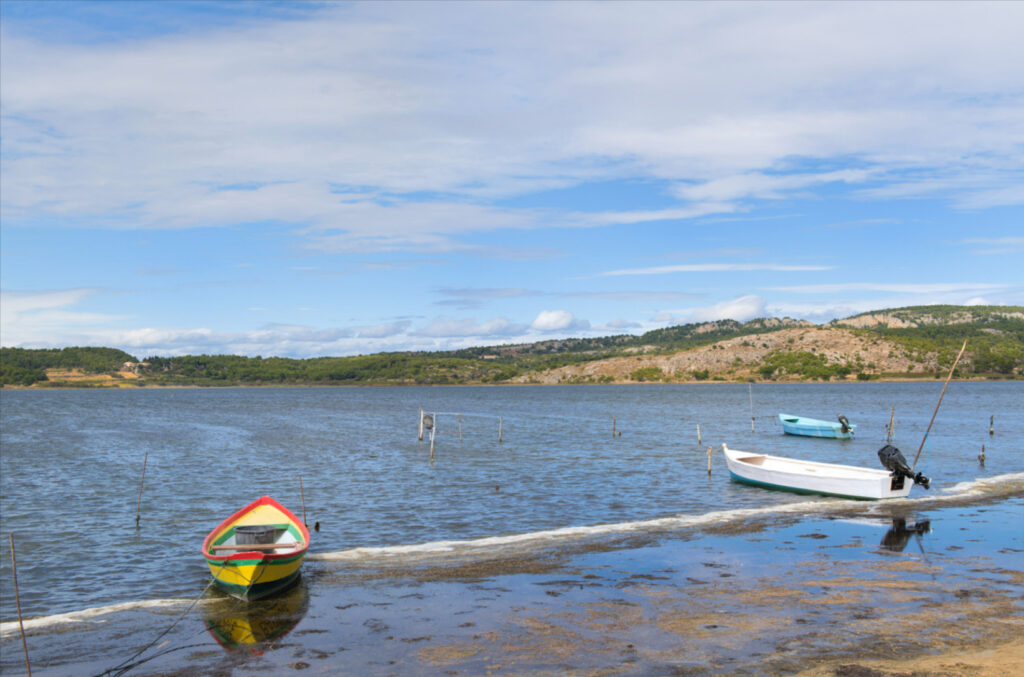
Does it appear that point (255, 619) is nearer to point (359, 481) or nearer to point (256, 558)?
point (256, 558)

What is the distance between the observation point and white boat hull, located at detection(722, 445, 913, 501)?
104ft

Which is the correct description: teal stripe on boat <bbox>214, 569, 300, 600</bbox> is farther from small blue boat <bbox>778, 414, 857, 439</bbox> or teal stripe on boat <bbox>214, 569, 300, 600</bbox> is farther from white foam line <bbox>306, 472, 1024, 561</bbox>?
small blue boat <bbox>778, 414, 857, 439</bbox>

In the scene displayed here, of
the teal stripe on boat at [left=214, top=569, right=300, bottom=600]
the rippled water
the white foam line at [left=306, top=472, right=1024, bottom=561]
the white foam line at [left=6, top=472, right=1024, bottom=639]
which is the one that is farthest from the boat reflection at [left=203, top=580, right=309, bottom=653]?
the white foam line at [left=306, top=472, right=1024, bottom=561]

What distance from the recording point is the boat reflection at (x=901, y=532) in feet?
75.6

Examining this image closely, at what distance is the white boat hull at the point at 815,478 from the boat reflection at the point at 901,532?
4.45 metres

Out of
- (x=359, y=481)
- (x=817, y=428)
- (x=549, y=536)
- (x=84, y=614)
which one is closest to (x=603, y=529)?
(x=549, y=536)

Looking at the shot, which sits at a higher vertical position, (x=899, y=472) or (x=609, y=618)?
(x=899, y=472)

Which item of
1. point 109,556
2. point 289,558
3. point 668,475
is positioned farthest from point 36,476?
point 668,475

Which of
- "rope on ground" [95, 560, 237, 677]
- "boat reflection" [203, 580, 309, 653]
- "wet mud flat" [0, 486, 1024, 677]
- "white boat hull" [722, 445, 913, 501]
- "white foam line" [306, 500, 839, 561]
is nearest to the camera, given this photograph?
"wet mud flat" [0, 486, 1024, 677]

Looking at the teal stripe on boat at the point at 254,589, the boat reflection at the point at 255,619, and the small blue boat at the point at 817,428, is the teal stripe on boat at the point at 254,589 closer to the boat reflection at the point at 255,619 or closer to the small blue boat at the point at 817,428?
the boat reflection at the point at 255,619

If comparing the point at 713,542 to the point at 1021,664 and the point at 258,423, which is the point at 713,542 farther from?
the point at 258,423

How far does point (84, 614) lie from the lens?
1809cm

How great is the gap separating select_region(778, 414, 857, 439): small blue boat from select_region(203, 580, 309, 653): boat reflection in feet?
183

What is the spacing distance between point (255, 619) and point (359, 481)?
24.3 m
